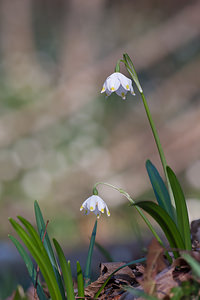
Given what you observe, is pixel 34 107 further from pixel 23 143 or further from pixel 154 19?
pixel 154 19

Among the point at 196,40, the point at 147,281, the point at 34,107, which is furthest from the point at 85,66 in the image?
the point at 147,281

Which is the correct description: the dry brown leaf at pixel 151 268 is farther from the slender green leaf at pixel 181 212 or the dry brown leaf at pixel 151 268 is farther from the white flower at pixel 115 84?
the white flower at pixel 115 84

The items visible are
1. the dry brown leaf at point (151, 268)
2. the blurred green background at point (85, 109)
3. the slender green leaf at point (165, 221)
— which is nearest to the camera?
the dry brown leaf at point (151, 268)

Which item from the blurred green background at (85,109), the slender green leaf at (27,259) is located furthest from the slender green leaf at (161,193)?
the blurred green background at (85,109)

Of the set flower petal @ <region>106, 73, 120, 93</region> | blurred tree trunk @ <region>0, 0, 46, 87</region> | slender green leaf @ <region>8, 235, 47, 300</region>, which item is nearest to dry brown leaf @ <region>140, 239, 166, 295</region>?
slender green leaf @ <region>8, 235, 47, 300</region>

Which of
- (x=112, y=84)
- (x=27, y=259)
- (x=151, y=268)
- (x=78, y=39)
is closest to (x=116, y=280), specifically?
(x=27, y=259)

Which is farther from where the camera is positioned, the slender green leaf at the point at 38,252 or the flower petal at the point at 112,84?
the flower petal at the point at 112,84
